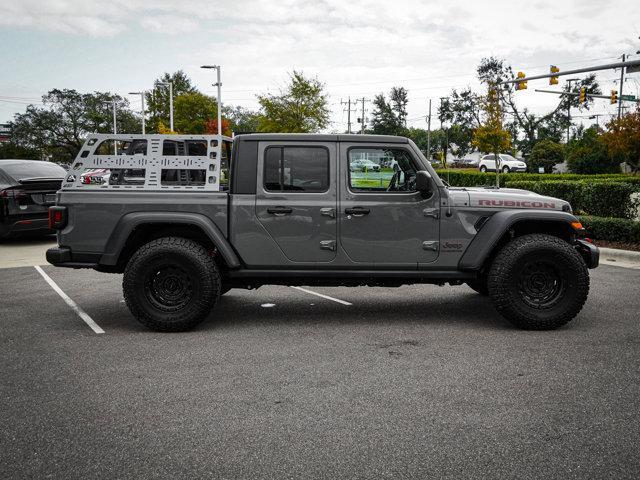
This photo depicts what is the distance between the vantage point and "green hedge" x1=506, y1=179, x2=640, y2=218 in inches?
452

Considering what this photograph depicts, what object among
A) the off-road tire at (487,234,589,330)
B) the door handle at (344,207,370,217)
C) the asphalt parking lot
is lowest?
the asphalt parking lot

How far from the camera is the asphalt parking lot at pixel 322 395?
3.09m

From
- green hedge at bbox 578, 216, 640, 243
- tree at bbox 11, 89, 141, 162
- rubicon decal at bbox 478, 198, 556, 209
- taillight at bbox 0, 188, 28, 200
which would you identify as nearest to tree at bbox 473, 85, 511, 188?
green hedge at bbox 578, 216, 640, 243

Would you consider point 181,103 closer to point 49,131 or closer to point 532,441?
point 49,131

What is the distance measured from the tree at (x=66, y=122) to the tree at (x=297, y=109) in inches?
1800

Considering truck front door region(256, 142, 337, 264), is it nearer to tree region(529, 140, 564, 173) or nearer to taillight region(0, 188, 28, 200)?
taillight region(0, 188, 28, 200)

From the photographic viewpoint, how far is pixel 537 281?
5699mm

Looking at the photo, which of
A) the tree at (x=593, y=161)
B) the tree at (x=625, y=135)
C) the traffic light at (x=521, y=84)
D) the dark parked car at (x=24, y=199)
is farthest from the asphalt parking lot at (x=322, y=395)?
the tree at (x=593, y=161)

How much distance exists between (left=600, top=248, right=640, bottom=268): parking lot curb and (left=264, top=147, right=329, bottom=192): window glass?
20.7 feet

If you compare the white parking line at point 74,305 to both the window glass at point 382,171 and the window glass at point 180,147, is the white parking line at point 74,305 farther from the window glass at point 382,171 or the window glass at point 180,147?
the window glass at point 382,171

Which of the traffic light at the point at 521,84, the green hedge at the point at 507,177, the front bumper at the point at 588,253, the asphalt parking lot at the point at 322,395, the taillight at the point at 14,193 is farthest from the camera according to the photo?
the green hedge at the point at 507,177

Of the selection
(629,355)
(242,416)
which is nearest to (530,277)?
(629,355)

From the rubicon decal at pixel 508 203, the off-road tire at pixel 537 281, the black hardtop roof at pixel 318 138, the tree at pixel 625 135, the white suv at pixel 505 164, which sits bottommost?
the off-road tire at pixel 537 281

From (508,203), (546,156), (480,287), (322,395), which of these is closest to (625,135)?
(546,156)
